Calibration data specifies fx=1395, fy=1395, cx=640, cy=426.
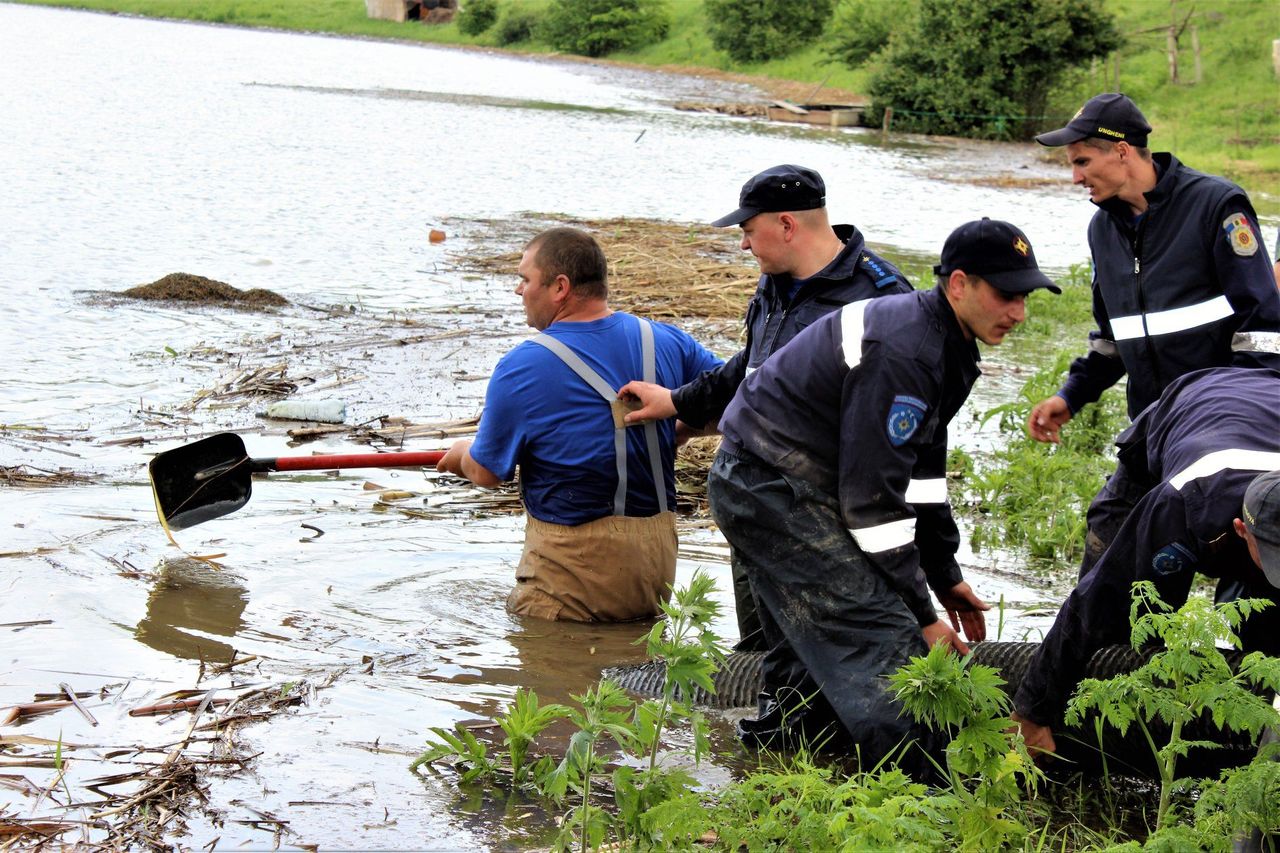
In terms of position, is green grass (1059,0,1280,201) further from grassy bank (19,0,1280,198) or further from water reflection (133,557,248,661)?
water reflection (133,557,248,661)

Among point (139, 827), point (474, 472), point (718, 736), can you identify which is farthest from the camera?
point (474, 472)

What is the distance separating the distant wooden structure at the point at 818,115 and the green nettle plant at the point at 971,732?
3893 cm

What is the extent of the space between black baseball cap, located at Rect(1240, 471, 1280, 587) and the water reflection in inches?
141

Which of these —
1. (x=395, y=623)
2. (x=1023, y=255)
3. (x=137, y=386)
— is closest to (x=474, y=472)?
(x=395, y=623)

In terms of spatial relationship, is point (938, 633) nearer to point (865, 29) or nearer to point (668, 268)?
point (668, 268)

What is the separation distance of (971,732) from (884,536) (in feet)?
2.41

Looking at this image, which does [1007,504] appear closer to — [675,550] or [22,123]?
[675,550]

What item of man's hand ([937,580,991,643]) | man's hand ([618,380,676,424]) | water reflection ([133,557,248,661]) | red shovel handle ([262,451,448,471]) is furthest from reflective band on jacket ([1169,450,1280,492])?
water reflection ([133,557,248,661])

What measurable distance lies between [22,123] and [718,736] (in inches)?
981

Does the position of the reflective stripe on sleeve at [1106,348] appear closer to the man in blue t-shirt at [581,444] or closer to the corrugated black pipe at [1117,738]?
the corrugated black pipe at [1117,738]

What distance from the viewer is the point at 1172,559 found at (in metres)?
3.47

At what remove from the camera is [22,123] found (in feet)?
84.3

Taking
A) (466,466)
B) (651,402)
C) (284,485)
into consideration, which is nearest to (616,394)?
(651,402)

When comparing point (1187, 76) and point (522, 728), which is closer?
point (522, 728)
